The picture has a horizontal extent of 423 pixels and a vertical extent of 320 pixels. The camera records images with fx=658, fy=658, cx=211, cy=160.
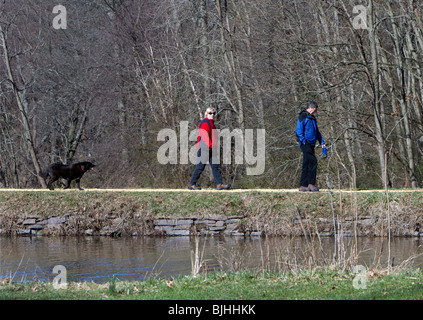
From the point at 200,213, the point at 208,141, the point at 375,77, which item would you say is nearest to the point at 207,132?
the point at 208,141

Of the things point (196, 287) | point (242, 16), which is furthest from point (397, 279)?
point (242, 16)

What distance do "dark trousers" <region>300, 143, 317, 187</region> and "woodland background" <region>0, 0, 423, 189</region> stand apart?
1.94ft

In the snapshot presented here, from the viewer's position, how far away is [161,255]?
12750 millimetres

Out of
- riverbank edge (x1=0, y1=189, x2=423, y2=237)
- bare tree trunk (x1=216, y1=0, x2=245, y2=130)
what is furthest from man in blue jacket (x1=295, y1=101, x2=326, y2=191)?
bare tree trunk (x1=216, y1=0, x2=245, y2=130)

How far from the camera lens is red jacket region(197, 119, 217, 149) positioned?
1538cm

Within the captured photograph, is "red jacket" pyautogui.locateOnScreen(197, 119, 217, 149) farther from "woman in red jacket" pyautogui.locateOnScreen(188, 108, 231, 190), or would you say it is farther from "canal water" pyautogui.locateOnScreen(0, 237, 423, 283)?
"canal water" pyautogui.locateOnScreen(0, 237, 423, 283)

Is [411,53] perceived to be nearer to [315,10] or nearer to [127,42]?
[315,10]

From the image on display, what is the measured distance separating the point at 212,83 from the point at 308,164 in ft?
36.5

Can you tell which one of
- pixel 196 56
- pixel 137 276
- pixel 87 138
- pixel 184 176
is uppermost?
pixel 196 56

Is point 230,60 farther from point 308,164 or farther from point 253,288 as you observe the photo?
point 253,288

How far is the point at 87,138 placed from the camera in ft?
101

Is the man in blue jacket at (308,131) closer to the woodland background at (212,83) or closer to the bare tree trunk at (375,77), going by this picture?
the woodland background at (212,83)

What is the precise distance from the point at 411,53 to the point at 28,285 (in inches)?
605

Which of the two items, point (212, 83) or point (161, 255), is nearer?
point (161, 255)
